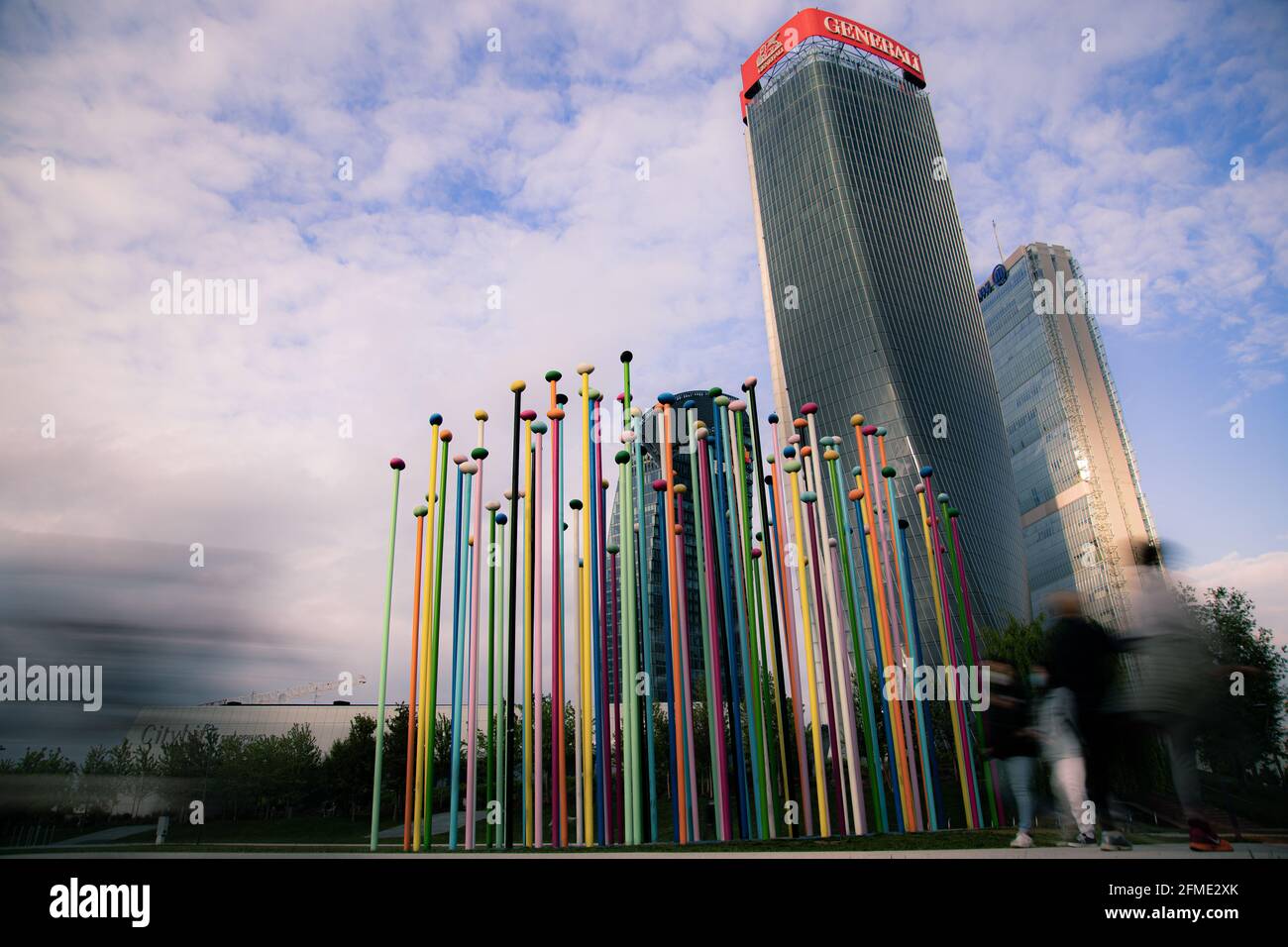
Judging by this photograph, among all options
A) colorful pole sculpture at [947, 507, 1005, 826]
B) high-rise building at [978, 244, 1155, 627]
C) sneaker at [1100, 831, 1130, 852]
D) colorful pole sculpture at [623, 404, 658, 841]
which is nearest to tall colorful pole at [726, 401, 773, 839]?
colorful pole sculpture at [623, 404, 658, 841]

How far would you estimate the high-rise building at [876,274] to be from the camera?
205 ft

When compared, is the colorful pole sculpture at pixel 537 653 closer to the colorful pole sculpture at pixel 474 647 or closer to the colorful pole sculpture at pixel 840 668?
the colorful pole sculpture at pixel 474 647

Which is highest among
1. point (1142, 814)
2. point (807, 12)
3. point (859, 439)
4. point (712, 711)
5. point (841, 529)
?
point (807, 12)

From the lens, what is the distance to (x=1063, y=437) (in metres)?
88.6

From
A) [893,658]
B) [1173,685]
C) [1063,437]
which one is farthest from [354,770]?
[1063,437]

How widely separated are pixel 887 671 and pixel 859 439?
10.7ft

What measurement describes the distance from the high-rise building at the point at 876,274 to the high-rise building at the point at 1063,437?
1887 centimetres

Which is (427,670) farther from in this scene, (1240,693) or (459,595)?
(1240,693)

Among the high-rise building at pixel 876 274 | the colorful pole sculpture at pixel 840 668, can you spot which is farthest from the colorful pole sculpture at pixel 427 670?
the high-rise building at pixel 876 274

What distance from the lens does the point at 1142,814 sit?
12125 mm

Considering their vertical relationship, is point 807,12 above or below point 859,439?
above
